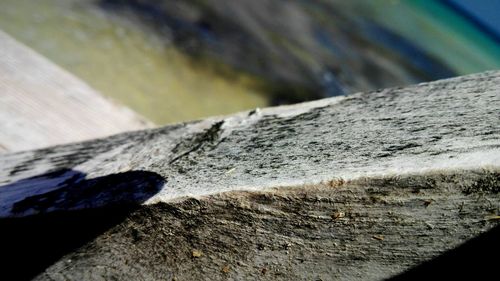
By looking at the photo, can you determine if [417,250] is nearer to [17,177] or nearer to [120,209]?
[120,209]

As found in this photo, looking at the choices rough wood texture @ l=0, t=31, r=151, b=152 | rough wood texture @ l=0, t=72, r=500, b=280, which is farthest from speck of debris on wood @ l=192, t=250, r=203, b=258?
rough wood texture @ l=0, t=31, r=151, b=152

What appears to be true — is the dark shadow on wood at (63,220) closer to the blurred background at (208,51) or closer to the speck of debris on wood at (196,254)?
the speck of debris on wood at (196,254)

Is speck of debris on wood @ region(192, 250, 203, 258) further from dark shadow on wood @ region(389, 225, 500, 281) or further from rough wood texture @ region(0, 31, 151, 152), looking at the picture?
rough wood texture @ region(0, 31, 151, 152)

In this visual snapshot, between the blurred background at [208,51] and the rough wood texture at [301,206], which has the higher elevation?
the blurred background at [208,51]

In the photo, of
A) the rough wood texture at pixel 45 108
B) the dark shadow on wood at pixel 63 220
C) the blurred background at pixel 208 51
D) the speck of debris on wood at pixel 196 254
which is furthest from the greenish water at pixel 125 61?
the speck of debris on wood at pixel 196 254

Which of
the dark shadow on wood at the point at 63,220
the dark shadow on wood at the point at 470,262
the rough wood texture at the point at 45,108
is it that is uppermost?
the rough wood texture at the point at 45,108

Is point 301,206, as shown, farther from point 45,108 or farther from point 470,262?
point 45,108

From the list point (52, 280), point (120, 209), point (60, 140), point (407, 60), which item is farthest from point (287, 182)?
point (407, 60)
